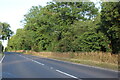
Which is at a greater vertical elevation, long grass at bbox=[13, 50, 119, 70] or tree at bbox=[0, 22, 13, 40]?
tree at bbox=[0, 22, 13, 40]

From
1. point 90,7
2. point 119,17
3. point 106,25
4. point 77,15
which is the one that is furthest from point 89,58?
point 90,7

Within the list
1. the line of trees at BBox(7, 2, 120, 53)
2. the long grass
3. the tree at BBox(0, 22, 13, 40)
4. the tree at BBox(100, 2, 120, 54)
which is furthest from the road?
the tree at BBox(0, 22, 13, 40)

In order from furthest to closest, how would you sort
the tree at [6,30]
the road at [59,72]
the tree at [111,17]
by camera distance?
the tree at [6,30] < the tree at [111,17] < the road at [59,72]

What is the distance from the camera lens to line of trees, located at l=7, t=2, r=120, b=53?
19.6 m

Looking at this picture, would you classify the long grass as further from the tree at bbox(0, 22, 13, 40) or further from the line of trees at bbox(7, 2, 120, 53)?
the tree at bbox(0, 22, 13, 40)

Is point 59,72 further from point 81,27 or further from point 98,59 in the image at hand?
point 81,27

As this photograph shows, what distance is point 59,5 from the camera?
154 ft

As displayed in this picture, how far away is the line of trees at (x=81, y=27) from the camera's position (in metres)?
19.6

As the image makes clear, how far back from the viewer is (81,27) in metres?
35.2

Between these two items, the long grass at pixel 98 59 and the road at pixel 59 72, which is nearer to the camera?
the road at pixel 59 72

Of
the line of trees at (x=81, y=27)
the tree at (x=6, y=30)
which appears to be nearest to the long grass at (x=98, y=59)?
the line of trees at (x=81, y=27)

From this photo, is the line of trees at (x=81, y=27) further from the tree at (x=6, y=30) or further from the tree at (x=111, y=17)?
the tree at (x=6, y=30)

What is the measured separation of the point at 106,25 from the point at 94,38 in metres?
10.7

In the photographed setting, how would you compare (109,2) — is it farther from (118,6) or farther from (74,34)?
(74,34)
